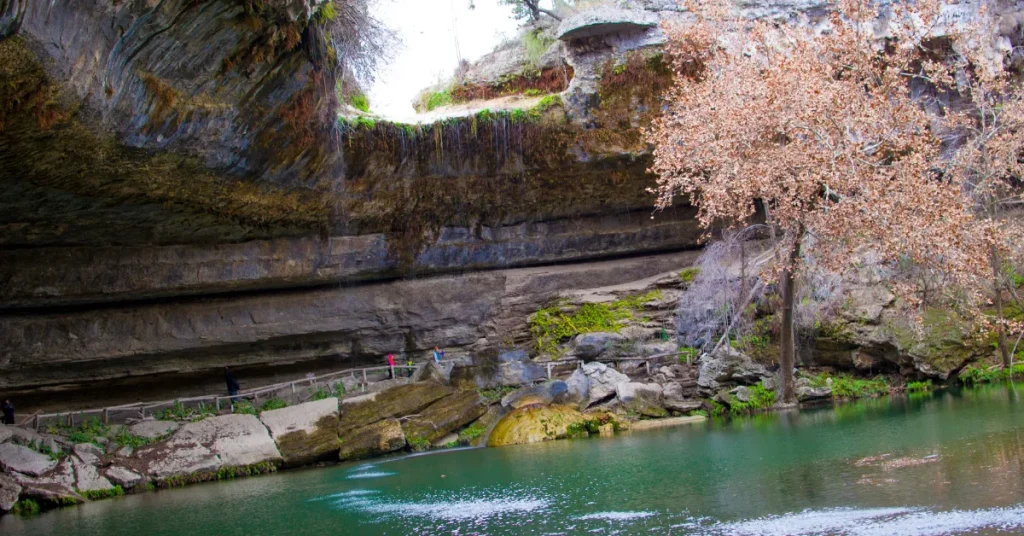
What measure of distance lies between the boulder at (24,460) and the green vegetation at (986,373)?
2119 cm

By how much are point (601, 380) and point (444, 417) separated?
4049 mm

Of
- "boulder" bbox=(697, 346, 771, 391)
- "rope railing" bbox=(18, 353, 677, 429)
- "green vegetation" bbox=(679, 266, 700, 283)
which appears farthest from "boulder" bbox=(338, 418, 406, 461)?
"green vegetation" bbox=(679, 266, 700, 283)

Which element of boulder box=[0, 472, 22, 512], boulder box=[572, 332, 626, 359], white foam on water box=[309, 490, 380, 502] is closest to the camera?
white foam on water box=[309, 490, 380, 502]

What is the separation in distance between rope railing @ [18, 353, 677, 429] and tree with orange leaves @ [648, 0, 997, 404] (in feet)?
19.6

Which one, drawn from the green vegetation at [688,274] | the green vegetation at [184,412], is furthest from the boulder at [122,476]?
the green vegetation at [688,274]

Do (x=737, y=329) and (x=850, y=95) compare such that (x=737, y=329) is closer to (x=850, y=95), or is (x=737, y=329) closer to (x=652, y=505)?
(x=850, y=95)

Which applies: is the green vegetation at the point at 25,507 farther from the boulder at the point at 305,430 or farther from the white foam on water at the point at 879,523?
the white foam on water at the point at 879,523

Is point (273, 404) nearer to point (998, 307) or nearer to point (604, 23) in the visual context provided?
point (604, 23)

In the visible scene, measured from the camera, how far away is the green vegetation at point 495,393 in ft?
71.7

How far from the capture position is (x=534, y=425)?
19531mm

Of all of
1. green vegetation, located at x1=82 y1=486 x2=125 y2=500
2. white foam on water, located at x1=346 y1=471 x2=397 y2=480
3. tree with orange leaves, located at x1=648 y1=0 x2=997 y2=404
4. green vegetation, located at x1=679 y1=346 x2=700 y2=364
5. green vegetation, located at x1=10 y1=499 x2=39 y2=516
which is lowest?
white foam on water, located at x1=346 y1=471 x2=397 y2=480

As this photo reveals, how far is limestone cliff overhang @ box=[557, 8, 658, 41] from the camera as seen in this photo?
22.1m

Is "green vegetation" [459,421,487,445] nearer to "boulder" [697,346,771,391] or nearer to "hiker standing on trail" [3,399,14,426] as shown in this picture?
"boulder" [697,346,771,391]

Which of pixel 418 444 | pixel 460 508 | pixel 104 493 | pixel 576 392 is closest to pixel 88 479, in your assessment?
pixel 104 493
